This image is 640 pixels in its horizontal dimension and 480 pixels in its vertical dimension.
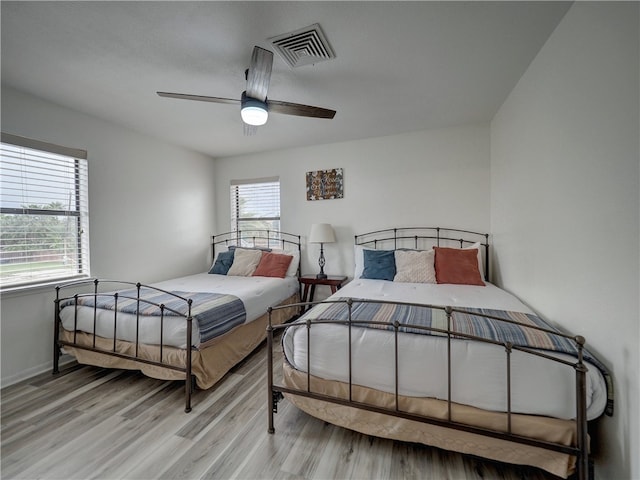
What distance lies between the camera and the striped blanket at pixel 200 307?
2.03m

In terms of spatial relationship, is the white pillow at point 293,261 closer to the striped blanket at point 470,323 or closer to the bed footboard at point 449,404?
the striped blanket at point 470,323

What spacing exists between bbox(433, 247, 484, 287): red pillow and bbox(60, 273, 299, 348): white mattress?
1.77m

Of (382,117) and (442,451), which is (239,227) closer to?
(382,117)

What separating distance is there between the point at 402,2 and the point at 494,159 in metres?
2.17

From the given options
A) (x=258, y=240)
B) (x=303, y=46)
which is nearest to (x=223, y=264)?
(x=258, y=240)

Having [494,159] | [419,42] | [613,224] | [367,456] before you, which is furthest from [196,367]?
[494,159]

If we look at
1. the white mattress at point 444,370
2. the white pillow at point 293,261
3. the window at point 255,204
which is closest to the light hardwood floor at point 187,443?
the white mattress at point 444,370

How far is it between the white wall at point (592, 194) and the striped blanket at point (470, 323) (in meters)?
0.15

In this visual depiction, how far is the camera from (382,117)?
298 centimetres

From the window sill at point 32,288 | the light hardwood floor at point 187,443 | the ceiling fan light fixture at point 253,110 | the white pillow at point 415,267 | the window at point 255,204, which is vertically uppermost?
the ceiling fan light fixture at point 253,110

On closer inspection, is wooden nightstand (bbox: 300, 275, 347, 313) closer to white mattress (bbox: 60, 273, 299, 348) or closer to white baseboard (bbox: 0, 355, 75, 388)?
white mattress (bbox: 60, 273, 299, 348)

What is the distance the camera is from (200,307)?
2129 mm

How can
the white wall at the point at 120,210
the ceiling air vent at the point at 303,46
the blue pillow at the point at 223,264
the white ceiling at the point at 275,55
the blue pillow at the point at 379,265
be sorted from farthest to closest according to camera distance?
the blue pillow at the point at 223,264 → the blue pillow at the point at 379,265 → the white wall at the point at 120,210 → the ceiling air vent at the point at 303,46 → the white ceiling at the point at 275,55

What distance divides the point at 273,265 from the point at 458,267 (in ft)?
7.01
